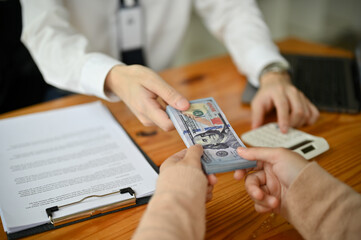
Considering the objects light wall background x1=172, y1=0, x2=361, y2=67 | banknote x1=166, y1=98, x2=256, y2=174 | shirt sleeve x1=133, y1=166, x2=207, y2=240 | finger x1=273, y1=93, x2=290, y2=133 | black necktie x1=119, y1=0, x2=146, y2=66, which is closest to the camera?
shirt sleeve x1=133, y1=166, x2=207, y2=240

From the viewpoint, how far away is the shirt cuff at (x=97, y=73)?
2.59 ft

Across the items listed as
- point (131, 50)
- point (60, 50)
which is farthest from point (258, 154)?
point (131, 50)

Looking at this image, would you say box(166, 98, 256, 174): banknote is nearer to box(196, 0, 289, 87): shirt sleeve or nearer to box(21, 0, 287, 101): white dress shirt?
box(21, 0, 287, 101): white dress shirt

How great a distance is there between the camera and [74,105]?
93cm

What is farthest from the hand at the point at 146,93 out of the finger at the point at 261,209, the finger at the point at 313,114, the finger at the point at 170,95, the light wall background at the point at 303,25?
the light wall background at the point at 303,25

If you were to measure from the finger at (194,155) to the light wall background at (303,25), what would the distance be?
219cm

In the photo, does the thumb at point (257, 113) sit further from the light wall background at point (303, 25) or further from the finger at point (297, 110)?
the light wall background at point (303, 25)

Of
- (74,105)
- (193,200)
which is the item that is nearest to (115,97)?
(74,105)

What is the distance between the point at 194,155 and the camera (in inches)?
20.5

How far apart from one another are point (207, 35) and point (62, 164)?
2.61 meters

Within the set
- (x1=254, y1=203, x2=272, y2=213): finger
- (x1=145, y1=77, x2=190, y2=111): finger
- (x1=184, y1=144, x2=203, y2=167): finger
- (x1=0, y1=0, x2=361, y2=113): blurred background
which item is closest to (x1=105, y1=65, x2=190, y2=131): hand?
(x1=145, y1=77, x2=190, y2=111): finger

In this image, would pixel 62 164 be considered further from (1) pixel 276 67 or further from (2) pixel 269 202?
(1) pixel 276 67

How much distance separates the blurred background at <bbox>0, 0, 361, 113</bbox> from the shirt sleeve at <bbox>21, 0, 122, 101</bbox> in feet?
0.84

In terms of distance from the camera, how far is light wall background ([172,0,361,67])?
2.56 metres
